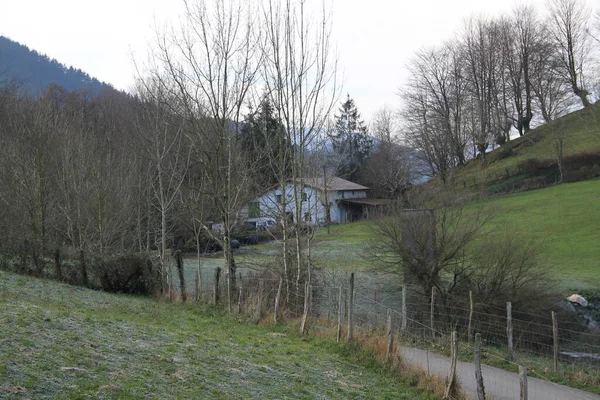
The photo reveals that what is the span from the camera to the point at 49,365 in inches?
295

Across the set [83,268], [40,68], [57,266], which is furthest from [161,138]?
[40,68]

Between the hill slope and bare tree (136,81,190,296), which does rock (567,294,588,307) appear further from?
the hill slope

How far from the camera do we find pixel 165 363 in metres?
9.18

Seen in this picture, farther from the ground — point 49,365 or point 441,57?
point 441,57

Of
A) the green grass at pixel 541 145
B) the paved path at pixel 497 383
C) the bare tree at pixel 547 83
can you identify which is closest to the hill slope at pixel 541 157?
the green grass at pixel 541 145

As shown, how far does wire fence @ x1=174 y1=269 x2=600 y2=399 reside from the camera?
1316 centimetres

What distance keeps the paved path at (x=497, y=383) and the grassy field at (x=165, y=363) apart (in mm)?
1503

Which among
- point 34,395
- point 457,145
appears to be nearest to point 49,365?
point 34,395

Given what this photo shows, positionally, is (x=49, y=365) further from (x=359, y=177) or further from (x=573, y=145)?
(x=359, y=177)

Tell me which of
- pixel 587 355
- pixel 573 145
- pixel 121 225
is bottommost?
pixel 587 355

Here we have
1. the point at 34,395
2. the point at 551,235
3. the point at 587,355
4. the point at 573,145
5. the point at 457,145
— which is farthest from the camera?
the point at 457,145

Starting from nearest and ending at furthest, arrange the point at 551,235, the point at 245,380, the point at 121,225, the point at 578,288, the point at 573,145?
1. the point at 245,380
2. the point at 578,288
3. the point at 121,225
4. the point at 551,235
5. the point at 573,145

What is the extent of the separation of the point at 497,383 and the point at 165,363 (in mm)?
7709

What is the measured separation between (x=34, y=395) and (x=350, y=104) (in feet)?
278
